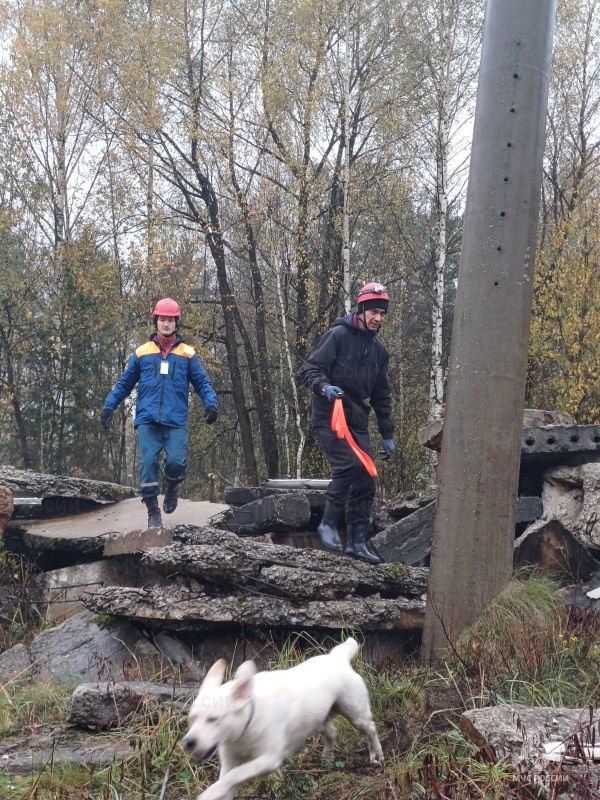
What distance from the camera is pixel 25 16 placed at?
20.2 metres

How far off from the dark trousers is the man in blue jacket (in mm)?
1524

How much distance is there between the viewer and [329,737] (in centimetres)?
357

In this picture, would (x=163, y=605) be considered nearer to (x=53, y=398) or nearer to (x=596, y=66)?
(x=53, y=398)

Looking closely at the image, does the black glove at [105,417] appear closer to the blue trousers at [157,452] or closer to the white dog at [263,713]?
the blue trousers at [157,452]

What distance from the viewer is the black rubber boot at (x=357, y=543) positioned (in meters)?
6.34

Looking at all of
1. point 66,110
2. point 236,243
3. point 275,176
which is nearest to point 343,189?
point 275,176

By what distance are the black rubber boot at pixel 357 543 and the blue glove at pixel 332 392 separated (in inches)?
43.5

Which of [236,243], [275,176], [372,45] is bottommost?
[236,243]

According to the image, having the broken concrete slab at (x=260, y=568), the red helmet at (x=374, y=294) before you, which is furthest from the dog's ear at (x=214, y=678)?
the red helmet at (x=374, y=294)

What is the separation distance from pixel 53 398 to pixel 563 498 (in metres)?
14.5

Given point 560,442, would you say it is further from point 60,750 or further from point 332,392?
point 60,750

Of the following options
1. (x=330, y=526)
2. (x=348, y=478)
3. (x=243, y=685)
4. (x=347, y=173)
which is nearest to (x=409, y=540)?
(x=330, y=526)

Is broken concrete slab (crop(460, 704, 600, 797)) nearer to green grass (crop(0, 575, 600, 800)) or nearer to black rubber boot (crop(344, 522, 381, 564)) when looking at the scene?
green grass (crop(0, 575, 600, 800))

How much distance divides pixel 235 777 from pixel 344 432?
3.59 metres
